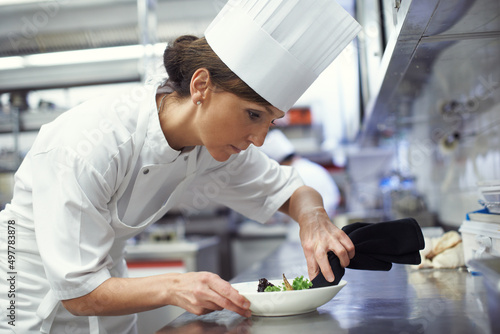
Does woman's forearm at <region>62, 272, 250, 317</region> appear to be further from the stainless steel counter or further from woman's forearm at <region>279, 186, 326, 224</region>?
woman's forearm at <region>279, 186, 326, 224</region>

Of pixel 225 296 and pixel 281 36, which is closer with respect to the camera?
pixel 225 296

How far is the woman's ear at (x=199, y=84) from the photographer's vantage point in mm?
1106

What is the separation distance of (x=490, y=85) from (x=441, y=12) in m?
0.88

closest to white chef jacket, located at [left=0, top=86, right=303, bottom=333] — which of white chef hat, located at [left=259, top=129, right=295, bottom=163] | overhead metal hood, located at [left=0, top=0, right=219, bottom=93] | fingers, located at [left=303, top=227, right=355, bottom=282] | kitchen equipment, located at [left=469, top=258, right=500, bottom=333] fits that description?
fingers, located at [left=303, top=227, right=355, bottom=282]

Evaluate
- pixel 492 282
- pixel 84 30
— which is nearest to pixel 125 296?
pixel 492 282

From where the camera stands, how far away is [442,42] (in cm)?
123

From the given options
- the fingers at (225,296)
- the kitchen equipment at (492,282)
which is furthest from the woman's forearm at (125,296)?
the kitchen equipment at (492,282)

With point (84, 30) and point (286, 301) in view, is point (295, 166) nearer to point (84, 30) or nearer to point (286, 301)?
point (84, 30)

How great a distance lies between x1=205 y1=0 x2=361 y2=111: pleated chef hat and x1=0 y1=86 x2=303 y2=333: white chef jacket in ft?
0.87

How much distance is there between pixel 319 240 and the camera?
1.10 metres

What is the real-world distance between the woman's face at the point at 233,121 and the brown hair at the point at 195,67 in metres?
0.02

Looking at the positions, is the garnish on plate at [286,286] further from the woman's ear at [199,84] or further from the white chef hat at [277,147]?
the white chef hat at [277,147]

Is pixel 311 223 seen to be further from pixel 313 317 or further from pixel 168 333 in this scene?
pixel 168 333

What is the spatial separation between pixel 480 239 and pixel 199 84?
0.75 m
